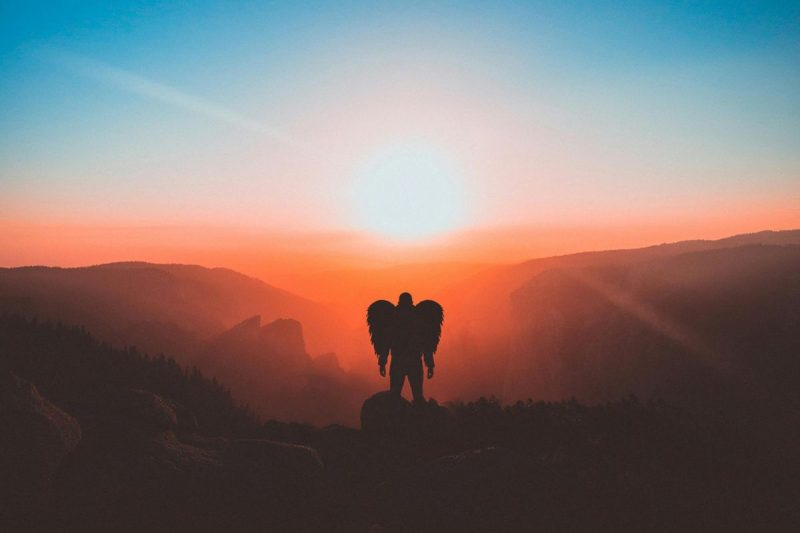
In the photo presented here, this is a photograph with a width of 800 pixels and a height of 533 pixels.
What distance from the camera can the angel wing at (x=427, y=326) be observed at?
13.2 m

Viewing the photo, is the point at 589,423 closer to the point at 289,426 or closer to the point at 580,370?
the point at 289,426

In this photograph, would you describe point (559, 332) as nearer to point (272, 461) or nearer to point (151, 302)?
point (272, 461)

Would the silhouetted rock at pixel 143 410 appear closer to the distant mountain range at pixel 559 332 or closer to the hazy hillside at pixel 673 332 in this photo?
the distant mountain range at pixel 559 332

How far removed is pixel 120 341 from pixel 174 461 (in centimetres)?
7900

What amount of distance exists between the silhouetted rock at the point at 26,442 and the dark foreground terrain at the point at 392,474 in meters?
0.02

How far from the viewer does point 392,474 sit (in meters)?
10.3

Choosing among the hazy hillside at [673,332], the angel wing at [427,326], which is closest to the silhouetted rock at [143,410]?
the angel wing at [427,326]

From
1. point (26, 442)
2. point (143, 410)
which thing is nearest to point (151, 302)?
point (143, 410)

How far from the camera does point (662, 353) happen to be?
→ 51094 mm

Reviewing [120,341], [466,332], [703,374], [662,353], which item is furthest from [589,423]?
[466,332]

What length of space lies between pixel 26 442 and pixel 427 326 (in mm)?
9427

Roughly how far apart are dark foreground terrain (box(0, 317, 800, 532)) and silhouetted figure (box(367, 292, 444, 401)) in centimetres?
104

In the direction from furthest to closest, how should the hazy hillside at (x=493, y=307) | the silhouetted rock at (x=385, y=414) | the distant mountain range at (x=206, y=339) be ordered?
the hazy hillside at (x=493, y=307) < the distant mountain range at (x=206, y=339) < the silhouetted rock at (x=385, y=414)

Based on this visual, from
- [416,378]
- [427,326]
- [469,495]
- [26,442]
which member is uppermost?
[427,326]
